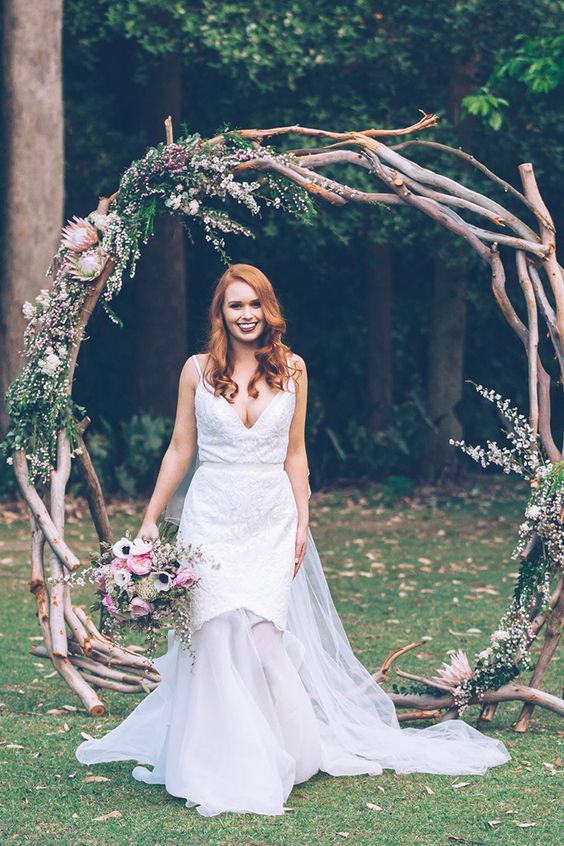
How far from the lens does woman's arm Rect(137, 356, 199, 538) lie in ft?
17.3

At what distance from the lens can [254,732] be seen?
490cm

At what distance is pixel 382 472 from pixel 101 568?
34.7 feet

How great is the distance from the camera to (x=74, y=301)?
6.41 m

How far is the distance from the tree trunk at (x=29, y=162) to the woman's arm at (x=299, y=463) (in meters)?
7.64

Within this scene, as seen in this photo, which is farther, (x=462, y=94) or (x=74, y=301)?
(x=462, y=94)

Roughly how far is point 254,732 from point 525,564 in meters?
1.67

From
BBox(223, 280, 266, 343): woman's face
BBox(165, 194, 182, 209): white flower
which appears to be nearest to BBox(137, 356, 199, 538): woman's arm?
BBox(223, 280, 266, 343): woman's face

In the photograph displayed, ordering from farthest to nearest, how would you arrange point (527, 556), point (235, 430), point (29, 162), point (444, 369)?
point (444, 369)
point (29, 162)
point (527, 556)
point (235, 430)

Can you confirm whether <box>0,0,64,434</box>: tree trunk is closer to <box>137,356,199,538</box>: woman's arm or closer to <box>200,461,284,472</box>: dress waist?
<box>137,356,199,538</box>: woman's arm

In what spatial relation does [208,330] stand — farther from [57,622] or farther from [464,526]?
[464,526]

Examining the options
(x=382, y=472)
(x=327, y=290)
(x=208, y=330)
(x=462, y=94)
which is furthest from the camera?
(x=327, y=290)

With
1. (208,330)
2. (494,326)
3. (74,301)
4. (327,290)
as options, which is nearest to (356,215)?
(327,290)

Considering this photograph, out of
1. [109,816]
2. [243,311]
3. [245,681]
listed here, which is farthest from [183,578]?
[243,311]

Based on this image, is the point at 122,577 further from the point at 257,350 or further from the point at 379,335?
the point at 379,335
